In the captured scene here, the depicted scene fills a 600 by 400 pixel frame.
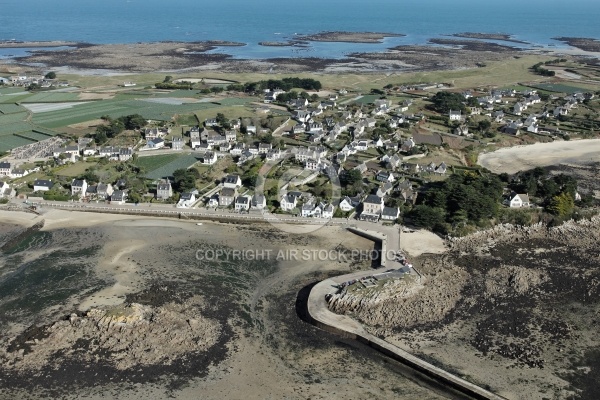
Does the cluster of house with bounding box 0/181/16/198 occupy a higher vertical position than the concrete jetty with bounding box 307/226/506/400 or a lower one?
higher

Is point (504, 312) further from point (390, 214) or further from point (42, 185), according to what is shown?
point (42, 185)

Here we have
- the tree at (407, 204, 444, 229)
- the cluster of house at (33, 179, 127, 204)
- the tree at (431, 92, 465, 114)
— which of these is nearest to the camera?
the tree at (407, 204, 444, 229)

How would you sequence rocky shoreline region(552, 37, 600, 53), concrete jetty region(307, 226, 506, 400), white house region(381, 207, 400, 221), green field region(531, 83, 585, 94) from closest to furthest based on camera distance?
concrete jetty region(307, 226, 506, 400)
white house region(381, 207, 400, 221)
green field region(531, 83, 585, 94)
rocky shoreline region(552, 37, 600, 53)

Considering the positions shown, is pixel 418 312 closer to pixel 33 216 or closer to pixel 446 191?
pixel 446 191

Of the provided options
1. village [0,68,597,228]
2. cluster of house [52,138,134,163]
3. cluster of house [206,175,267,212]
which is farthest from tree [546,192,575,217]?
cluster of house [52,138,134,163]

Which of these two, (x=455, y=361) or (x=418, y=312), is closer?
(x=455, y=361)

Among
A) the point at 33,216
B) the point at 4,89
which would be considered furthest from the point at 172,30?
the point at 33,216

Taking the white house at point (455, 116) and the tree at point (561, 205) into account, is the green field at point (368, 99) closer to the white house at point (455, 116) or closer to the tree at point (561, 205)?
the white house at point (455, 116)

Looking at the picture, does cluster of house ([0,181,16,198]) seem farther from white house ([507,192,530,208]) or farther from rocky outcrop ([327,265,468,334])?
white house ([507,192,530,208])
